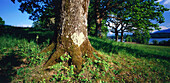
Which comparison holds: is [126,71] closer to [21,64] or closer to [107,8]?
[21,64]

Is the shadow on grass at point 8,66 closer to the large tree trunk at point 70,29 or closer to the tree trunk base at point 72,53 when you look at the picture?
the tree trunk base at point 72,53

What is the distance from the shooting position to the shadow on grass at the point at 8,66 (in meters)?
2.20

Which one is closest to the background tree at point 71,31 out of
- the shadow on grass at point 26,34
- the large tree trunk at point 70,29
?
the large tree trunk at point 70,29

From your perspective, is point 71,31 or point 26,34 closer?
point 71,31

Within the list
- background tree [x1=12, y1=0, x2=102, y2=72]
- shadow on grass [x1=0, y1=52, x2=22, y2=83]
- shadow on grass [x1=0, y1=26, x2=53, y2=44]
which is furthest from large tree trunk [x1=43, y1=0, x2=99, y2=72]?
shadow on grass [x1=0, y1=26, x2=53, y2=44]

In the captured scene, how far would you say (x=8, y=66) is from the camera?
2.58 metres

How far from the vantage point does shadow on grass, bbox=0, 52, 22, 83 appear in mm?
2203

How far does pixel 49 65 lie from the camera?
274 cm

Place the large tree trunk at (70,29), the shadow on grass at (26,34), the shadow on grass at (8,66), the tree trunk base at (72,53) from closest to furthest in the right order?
the shadow on grass at (8,66), the tree trunk base at (72,53), the large tree trunk at (70,29), the shadow on grass at (26,34)

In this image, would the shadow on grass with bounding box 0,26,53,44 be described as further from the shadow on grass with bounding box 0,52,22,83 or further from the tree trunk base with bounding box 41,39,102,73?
the tree trunk base with bounding box 41,39,102,73

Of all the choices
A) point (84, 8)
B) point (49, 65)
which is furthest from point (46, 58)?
point (84, 8)

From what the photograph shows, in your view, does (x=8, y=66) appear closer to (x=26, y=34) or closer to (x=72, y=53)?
(x=72, y=53)

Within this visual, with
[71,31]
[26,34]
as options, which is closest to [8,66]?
[71,31]

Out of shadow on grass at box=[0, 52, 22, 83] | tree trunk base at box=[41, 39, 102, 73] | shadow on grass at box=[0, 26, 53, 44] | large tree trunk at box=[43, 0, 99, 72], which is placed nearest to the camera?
shadow on grass at box=[0, 52, 22, 83]
